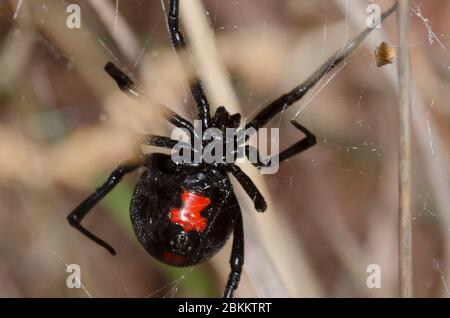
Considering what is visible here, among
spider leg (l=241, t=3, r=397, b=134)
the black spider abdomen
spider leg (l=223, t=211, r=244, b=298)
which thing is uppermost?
spider leg (l=241, t=3, r=397, b=134)

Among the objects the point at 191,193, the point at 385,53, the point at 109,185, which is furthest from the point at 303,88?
the point at 109,185

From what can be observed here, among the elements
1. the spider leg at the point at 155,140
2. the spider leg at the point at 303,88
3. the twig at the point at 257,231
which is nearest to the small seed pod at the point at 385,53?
the spider leg at the point at 303,88

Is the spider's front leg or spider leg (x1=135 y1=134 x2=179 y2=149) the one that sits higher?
spider leg (x1=135 y1=134 x2=179 y2=149)

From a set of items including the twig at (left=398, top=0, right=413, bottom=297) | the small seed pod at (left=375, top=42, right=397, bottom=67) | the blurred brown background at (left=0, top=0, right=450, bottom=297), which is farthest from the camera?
the blurred brown background at (left=0, top=0, right=450, bottom=297)

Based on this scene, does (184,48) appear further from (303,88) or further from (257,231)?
(257,231)

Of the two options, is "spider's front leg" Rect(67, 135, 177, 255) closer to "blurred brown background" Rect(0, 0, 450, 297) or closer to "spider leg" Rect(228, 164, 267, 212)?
"blurred brown background" Rect(0, 0, 450, 297)

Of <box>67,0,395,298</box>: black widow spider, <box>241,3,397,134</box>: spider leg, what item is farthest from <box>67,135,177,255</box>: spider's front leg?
<box>241,3,397,134</box>: spider leg
